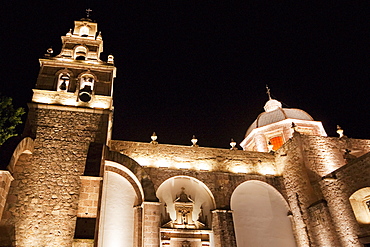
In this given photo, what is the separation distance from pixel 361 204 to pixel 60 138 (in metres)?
14.0

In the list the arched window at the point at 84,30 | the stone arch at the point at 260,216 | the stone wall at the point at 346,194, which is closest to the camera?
the stone wall at the point at 346,194

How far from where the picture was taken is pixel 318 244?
47.2 ft

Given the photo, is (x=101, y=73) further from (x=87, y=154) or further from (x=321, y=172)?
(x=321, y=172)

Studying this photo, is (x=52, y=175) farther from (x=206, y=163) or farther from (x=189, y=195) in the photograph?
(x=206, y=163)

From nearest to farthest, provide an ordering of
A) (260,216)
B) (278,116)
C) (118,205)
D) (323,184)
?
(118,205) < (323,184) < (260,216) < (278,116)

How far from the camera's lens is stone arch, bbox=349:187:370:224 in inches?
531

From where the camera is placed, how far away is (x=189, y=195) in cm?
1591

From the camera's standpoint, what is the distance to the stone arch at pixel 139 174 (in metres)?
13.3

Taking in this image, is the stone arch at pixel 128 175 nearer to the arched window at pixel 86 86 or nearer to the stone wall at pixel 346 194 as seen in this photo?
the arched window at pixel 86 86

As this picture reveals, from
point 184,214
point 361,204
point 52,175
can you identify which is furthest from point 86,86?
point 361,204

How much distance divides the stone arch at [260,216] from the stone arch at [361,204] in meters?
3.75

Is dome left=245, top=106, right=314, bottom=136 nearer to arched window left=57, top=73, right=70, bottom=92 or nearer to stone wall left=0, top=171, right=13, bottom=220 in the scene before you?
arched window left=57, top=73, right=70, bottom=92

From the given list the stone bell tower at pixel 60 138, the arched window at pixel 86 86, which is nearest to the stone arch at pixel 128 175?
the stone bell tower at pixel 60 138

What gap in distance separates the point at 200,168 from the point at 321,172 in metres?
6.64
